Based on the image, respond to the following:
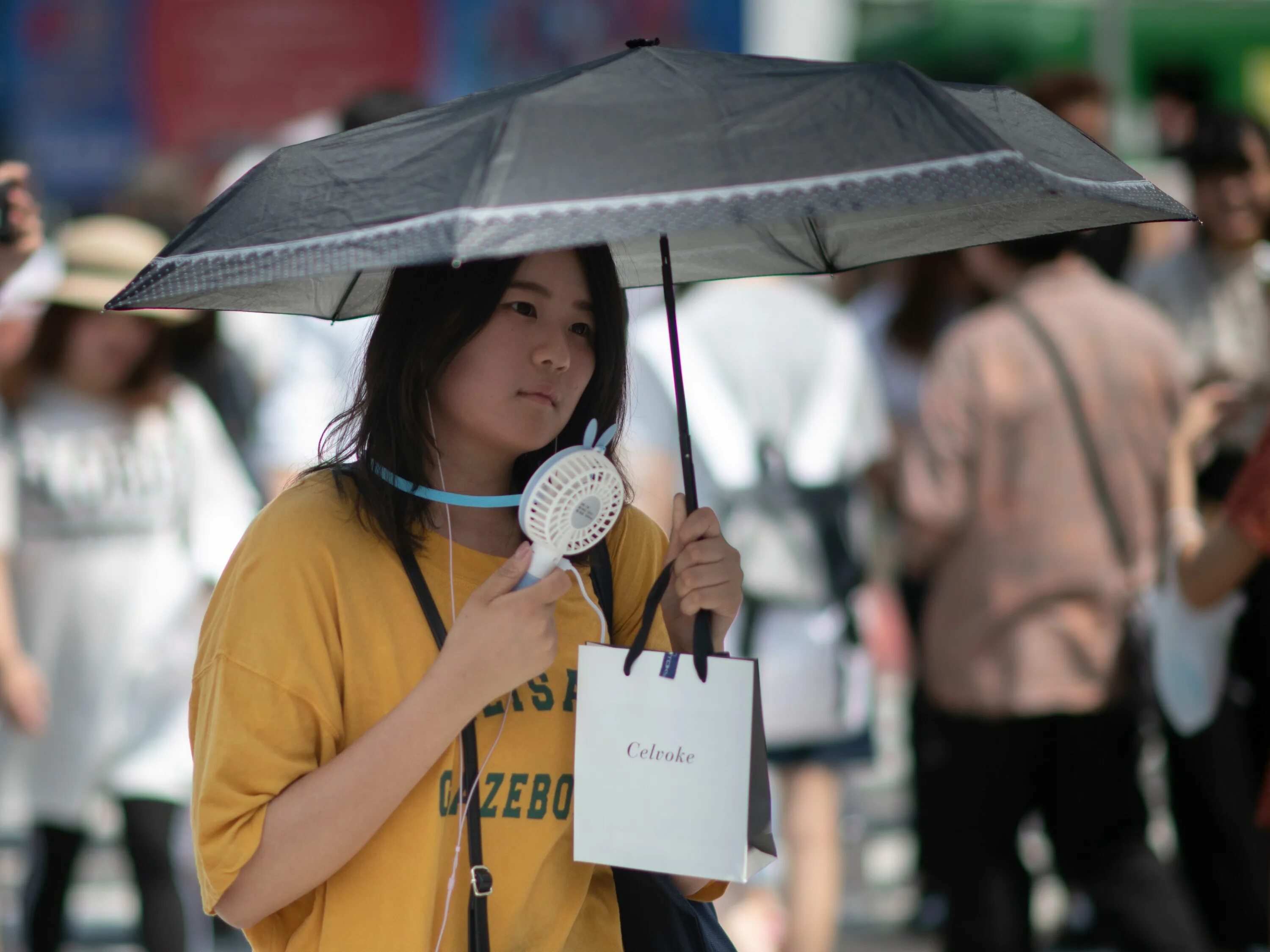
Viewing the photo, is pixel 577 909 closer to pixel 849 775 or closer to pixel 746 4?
pixel 849 775

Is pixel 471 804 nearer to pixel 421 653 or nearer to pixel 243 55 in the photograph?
pixel 421 653

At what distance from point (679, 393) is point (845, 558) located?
1992mm

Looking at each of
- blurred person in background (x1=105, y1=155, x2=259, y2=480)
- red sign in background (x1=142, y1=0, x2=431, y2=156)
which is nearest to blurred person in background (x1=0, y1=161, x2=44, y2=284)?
blurred person in background (x1=105, y1=155, x2=259, y2=480)

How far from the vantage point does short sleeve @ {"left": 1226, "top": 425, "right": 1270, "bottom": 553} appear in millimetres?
2674

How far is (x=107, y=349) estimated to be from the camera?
13.4 ft

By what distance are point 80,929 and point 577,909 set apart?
381 centimetres

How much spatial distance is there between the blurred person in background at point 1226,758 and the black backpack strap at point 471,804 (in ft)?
7.46

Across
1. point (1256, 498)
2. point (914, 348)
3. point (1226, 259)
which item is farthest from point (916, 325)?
point (1256, 498)

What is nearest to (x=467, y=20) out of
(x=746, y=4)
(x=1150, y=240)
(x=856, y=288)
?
(x=746, y=4)

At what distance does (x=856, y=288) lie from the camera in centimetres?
693

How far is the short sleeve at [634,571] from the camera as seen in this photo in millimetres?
2100

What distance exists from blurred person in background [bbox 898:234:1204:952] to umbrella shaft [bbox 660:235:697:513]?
1.92 meters

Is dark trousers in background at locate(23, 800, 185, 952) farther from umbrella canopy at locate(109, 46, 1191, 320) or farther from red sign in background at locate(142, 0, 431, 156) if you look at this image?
red sign in background at locate(142, 0, 431, 156)

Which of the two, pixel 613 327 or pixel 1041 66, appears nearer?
pixel 613 327
